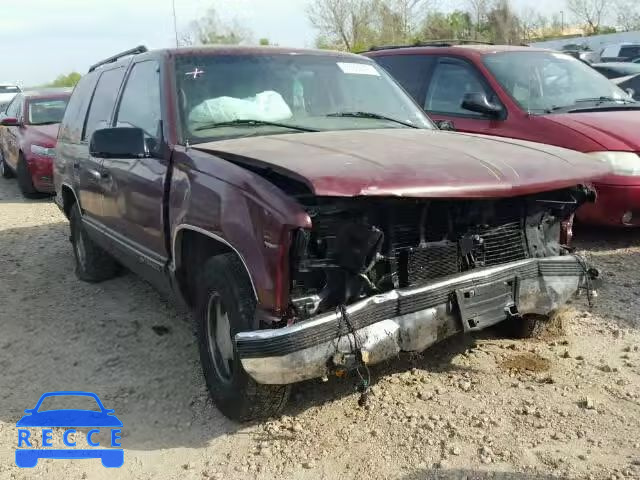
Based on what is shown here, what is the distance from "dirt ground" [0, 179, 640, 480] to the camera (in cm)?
282

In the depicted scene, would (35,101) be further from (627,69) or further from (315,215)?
(627,69)

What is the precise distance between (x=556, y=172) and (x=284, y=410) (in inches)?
69.5

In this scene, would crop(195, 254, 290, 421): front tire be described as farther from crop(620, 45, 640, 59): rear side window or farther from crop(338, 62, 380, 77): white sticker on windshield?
crop(620, 45, 640, 59): rear side window

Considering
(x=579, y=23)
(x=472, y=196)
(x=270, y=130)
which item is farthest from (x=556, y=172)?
(x=579, y=23)

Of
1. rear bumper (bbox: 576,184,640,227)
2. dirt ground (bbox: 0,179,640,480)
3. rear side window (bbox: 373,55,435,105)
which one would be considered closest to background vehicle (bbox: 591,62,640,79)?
rear side window (bbox: 373,55,435,105)

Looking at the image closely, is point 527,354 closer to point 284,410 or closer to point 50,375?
point 284,410

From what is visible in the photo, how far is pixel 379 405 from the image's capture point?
3.27 meters

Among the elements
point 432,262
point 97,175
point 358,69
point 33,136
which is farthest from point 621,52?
point 432,262

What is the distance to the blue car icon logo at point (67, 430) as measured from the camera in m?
3.04

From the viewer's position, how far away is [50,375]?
12.6 ft

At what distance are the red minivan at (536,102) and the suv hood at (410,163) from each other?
211 centimetres

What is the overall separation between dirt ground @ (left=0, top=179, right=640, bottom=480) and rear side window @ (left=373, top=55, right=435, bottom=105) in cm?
298

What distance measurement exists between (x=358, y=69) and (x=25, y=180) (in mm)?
7351

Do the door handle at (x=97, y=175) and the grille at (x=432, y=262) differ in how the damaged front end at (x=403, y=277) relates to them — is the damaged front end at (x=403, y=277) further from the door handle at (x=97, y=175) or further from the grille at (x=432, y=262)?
the door handle at (x=97, y=175)
